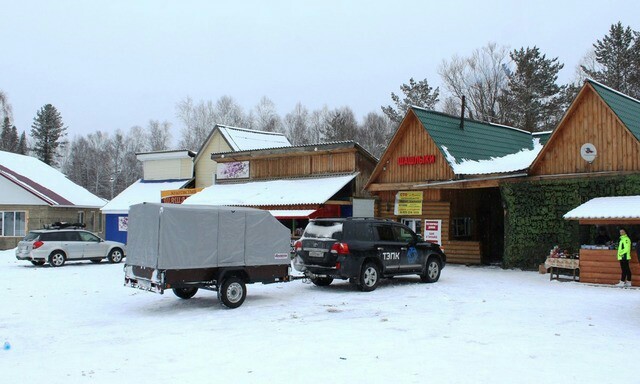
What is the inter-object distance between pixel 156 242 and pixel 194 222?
0.92 metres

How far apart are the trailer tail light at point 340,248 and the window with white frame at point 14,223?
2847 cm

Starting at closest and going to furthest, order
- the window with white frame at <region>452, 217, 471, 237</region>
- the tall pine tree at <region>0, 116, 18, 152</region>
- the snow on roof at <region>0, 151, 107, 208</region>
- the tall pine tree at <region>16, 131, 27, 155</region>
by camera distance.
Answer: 1. the window with white frame at <region>452, 217, 471, 237</region>
2. the snow on roof at <region>0, 151, 107, 208</region>
3. the tall pine tree at <region>0, 116, 18, 152</region>
4. the tall pine tree at <region>16, 131, 27, 155</region>

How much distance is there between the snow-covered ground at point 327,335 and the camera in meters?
7.49

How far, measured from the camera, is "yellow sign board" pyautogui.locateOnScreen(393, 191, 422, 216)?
24.6 m

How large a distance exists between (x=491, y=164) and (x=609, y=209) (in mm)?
7886

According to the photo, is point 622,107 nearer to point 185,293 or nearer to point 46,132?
point 185,293

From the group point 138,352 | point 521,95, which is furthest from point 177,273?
point 521,95

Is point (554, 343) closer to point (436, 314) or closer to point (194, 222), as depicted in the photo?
point (436, 314)

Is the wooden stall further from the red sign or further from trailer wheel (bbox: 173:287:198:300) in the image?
trailer wheel (bbox: 173:287:198:300)

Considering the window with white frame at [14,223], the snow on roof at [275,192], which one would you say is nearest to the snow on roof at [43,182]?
the window with white frame at [14,223]

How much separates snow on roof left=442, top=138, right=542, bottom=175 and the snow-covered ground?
7271 millimetres

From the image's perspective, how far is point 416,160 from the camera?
24.5m

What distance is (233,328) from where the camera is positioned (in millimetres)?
10453

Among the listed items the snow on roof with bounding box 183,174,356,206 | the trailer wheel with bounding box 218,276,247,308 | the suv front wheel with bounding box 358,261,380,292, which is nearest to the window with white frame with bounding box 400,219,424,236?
the snow on roof with bounding box 183,174,356,206
